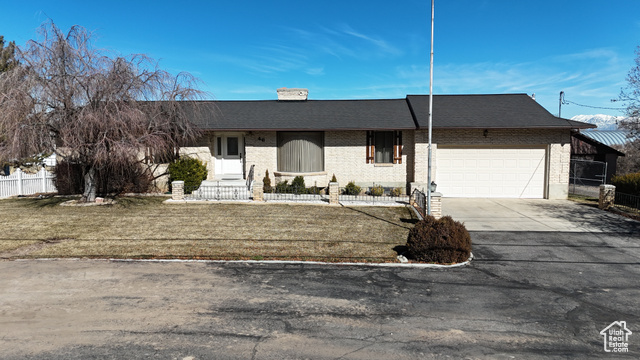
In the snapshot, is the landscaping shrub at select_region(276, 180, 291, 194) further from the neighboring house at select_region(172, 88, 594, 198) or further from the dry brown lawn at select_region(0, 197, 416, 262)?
the dry brown lawn at select_region(0, 197, 416, 262)

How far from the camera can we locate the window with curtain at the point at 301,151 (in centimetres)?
1989

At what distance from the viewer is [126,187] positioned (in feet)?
62.3

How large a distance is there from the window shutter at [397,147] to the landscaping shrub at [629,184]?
991 centimetres

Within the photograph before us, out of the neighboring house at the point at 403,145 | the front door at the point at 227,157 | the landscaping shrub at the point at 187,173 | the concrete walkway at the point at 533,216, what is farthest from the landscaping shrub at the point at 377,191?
the landscaping shrub at the point at 187,173

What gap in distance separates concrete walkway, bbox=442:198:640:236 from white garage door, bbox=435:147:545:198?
0.95 m

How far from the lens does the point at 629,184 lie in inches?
670

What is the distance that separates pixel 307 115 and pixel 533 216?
39.1 ft

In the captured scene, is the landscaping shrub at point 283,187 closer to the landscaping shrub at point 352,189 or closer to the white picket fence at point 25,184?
the landscaping shrub at point 352,189

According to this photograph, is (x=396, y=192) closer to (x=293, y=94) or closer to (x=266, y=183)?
(x=266, y=183)

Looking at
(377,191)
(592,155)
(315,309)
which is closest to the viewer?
(315,309)

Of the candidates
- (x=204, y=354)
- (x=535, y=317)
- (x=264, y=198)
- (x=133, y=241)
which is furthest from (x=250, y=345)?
(x=264, y=198)

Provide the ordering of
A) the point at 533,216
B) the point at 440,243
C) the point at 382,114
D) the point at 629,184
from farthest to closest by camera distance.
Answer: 1. the point at 382,114
2. the point at 629,184
3. the point at 533,216
4. the point at 440,243

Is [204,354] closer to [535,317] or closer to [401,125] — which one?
[535,317]

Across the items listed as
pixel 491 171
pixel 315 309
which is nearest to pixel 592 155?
pixel 491 171
